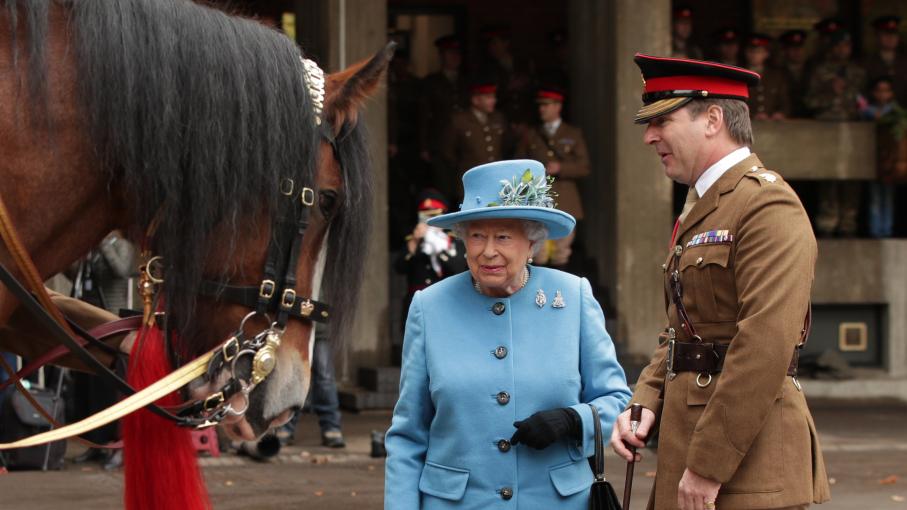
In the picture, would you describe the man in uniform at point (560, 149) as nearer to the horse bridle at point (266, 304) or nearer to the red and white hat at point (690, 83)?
the horse bridle at point (266, 304)

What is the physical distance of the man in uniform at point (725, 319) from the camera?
11.1 ft

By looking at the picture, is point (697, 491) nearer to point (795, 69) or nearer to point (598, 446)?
point (598, 446)

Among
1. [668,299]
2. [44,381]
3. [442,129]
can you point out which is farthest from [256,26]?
[442,129]

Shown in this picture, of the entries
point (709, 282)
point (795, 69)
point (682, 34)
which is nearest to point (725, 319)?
point (709, 282)

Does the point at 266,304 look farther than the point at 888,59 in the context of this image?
No

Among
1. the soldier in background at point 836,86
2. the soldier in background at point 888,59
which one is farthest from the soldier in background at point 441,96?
the soldier in background at point 888,59

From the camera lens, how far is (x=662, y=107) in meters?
3.68

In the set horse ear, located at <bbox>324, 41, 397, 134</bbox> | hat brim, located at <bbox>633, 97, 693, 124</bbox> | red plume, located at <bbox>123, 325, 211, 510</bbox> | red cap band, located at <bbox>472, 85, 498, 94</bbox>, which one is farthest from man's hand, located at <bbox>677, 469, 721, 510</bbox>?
red cap band, located at <bbox>472, 85, 498, 94</bbox>

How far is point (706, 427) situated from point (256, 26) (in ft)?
5.54

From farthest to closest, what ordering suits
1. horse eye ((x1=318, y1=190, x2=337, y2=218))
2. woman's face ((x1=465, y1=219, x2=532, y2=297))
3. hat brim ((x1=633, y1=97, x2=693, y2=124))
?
horse eye ((x1=318, y1=190, x2=337, y2=218))
woman's face ((x1=465, y1=219, x2=532, y2=297))
hat brim ((x1=633, y1=97, x2=693, y2=124))

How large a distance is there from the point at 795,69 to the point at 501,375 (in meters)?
10.4

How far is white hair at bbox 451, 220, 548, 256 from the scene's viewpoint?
12.6ft

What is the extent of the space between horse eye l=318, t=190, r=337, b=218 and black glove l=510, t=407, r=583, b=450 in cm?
84

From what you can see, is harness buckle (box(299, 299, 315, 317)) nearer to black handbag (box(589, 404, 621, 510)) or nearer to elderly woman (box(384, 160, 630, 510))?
elderly woman (box(384, 160, 630, 510))
